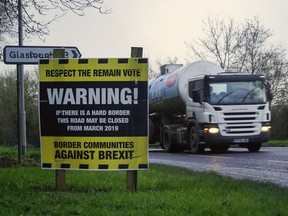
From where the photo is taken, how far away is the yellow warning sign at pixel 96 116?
25.6ft

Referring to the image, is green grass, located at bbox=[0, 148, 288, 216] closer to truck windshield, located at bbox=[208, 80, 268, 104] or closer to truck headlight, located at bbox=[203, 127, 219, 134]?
truck headlight, located at bbox=[203, 127, 219, 134]

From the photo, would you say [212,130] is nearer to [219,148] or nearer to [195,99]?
[195,99]

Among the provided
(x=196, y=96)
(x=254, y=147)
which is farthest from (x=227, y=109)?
(x=254, y=147)

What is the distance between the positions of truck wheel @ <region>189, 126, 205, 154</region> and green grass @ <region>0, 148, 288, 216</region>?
11510 mm

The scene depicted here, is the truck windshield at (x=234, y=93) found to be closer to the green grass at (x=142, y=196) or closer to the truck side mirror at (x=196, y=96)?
the truck side mirror at (x=196, y=96)

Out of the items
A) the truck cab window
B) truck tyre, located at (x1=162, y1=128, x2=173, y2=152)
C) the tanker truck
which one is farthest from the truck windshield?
truck tyre, located at (x1=162, y1=128, x2=173, y2=152)

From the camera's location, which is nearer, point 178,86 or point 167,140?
point 178,86

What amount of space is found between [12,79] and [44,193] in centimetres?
5307

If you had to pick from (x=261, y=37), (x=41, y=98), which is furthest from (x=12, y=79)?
(x=41, y=98)

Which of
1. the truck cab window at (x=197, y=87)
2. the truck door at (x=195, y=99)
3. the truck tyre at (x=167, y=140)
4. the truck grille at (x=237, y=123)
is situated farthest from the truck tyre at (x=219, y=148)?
the truck cab window at (x=197, y=87)

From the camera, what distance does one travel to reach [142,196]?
22.8 feet

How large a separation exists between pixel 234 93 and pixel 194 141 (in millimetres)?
2697

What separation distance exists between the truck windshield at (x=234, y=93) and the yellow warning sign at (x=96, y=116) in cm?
1265

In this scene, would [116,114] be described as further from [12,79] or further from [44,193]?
[12,79]
